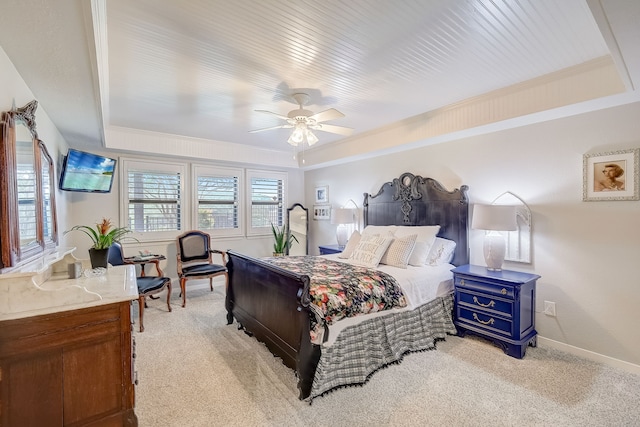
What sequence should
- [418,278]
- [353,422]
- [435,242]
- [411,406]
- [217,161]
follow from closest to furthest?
[353,422] → [411,406] → [418,278] → [435,242] → [217,161]

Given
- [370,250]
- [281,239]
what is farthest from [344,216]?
[281,239]

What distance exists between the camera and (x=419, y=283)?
303cm

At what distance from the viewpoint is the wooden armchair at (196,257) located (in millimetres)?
4383

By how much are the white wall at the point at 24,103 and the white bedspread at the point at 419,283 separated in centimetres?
275

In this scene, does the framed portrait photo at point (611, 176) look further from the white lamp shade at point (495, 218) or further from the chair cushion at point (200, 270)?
the chair cushion at point (200, 270)

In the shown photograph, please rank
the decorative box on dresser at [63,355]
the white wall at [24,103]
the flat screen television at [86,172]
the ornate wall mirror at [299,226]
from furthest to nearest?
the ornate wall mirror at [299,226]
the flat screen television at [86,172]
the white wall at [24,103]
the decorative box on dresser at [63,355]

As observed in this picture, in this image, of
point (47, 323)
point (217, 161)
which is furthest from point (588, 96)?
point (217, 161)

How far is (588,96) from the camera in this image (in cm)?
243

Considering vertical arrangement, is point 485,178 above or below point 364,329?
above

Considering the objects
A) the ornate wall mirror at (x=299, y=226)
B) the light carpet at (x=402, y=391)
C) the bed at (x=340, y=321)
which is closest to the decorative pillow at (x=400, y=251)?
the bed at (x=340, y=321)

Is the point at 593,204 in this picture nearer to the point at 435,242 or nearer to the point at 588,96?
the point at 588,96

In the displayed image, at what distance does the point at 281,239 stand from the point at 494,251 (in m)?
3.86

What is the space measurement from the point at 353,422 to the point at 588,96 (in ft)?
10.2

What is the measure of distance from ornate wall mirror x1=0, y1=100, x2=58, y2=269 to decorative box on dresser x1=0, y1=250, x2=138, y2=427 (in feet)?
0.68
